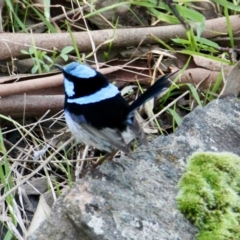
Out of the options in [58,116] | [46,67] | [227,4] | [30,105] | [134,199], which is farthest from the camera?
[227,4]

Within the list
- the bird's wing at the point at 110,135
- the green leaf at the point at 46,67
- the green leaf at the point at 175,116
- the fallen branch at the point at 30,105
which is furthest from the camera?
the green leaf at the point at 46,67

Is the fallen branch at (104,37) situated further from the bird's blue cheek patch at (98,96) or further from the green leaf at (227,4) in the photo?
the bird's blue cheek patch at (98,96)

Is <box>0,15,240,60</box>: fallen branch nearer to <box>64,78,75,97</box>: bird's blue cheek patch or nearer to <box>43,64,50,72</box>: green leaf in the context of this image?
<box>43,64,50,72</box>: green leaf

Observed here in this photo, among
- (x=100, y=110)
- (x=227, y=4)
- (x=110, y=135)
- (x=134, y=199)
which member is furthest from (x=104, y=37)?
(x=134, y=199)

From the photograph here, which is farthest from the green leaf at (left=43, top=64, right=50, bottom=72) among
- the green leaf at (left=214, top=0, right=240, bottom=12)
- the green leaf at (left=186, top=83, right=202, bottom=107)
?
the green leaf at (left=214, top=0, right=240, bottom=12)

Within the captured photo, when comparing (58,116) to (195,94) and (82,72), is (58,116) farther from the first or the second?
(195,94)

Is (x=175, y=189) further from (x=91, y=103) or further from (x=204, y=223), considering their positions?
(x=91, y=103)

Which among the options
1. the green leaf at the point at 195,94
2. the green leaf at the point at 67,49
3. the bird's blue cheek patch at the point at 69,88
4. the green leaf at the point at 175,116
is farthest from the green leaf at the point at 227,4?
the bird's blue cheek patch at the point at 69,88
